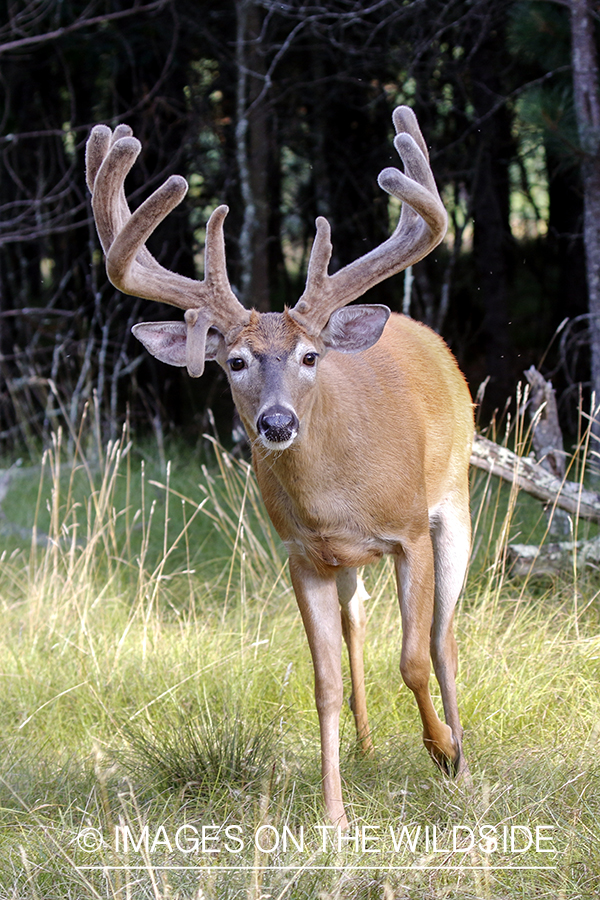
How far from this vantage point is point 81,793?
3.37 metres

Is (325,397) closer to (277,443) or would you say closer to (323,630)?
(277,443)

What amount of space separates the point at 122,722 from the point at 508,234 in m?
10.8

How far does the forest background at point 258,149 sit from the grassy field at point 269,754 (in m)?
3.48

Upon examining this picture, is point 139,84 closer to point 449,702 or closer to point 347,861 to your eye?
point 449,702

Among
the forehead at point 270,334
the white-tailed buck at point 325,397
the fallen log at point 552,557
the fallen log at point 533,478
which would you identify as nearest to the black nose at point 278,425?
the white-tailed buck at point 325,397

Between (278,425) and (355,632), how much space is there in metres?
1.33

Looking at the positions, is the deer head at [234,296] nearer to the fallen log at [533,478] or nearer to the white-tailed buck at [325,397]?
the white-tailed buck at [325,397]

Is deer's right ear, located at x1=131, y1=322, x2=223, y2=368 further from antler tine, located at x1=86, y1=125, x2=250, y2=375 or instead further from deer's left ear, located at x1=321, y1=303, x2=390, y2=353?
deer's left ear, located at x1=321, y1=303, x2=390, y2=353

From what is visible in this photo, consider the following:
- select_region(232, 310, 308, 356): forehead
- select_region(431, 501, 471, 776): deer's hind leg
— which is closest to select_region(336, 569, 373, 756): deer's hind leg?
select_region(431, 501, 471, 776): deer's hind leg

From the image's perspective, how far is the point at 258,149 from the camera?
8383 millimetres

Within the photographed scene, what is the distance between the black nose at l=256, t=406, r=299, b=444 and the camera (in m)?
2.96

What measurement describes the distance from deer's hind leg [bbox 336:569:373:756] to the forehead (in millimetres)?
1045

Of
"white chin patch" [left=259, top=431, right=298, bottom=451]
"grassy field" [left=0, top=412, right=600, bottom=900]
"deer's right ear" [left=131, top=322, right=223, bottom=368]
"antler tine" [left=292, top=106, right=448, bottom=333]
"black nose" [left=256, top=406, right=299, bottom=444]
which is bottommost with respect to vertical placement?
"grassy field" [left=0, top=412, right=600, bottom=900]

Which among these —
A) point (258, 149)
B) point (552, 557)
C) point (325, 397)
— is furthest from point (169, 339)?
point (258, 149)
